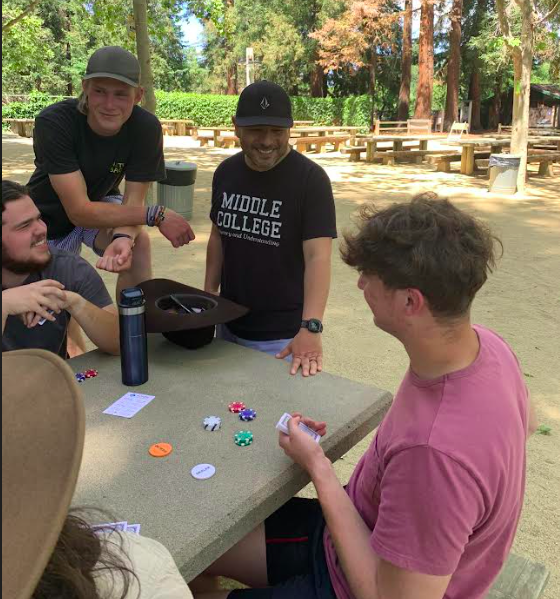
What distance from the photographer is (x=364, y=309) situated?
214 inches

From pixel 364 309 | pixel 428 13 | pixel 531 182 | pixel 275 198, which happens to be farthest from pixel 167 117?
pixel 275 198

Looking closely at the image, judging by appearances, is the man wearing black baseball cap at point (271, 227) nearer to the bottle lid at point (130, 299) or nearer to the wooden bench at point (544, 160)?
the bottle lid at point (130, 299)

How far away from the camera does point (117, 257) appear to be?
253 centimetres

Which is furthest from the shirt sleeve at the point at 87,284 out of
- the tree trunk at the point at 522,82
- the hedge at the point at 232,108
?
the hedge at the point at 232,108

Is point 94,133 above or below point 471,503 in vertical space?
above

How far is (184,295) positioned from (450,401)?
4.52ft

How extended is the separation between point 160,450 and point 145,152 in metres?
1.82

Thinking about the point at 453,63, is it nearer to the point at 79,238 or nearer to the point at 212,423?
the point at 79,238

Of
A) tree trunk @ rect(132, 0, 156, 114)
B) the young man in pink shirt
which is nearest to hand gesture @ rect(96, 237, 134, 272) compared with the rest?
the young man in pink shirt

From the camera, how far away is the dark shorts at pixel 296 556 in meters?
1.57

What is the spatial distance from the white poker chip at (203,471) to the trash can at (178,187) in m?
7.12

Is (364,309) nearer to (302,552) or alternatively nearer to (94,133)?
(94,133)

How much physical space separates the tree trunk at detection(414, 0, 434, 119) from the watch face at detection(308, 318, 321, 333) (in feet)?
82.5

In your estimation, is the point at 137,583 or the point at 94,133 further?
the point at 94,133
